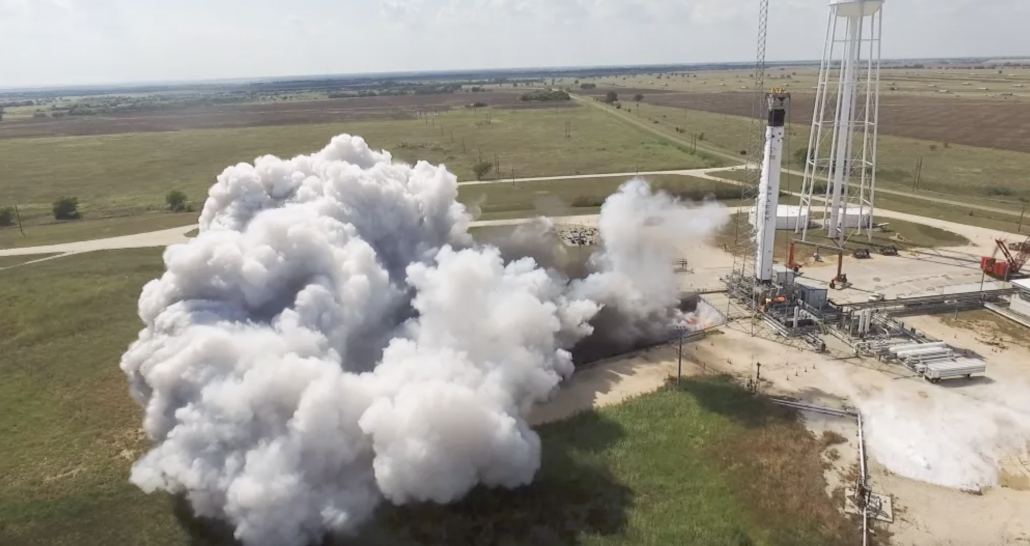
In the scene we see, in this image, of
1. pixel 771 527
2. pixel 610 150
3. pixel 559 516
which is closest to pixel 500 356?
pixel 559 516

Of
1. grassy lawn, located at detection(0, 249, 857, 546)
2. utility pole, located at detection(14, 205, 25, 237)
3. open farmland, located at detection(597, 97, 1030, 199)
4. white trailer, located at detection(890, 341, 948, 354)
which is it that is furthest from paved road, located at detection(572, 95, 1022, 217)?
utility pole, located at detection(14, 205, 25, 237)

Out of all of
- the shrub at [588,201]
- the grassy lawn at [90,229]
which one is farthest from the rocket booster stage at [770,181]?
the grassy lawn at [90,229]

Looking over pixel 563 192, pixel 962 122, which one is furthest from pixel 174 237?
pixel 962 122

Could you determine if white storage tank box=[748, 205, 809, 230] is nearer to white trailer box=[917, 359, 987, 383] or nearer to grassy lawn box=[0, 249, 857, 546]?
white trailer box=[917, 359, 987, 383]

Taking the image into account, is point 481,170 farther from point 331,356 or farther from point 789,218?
point 331,356

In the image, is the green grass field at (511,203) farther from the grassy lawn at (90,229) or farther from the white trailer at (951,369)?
the white trailer at (951,369)
